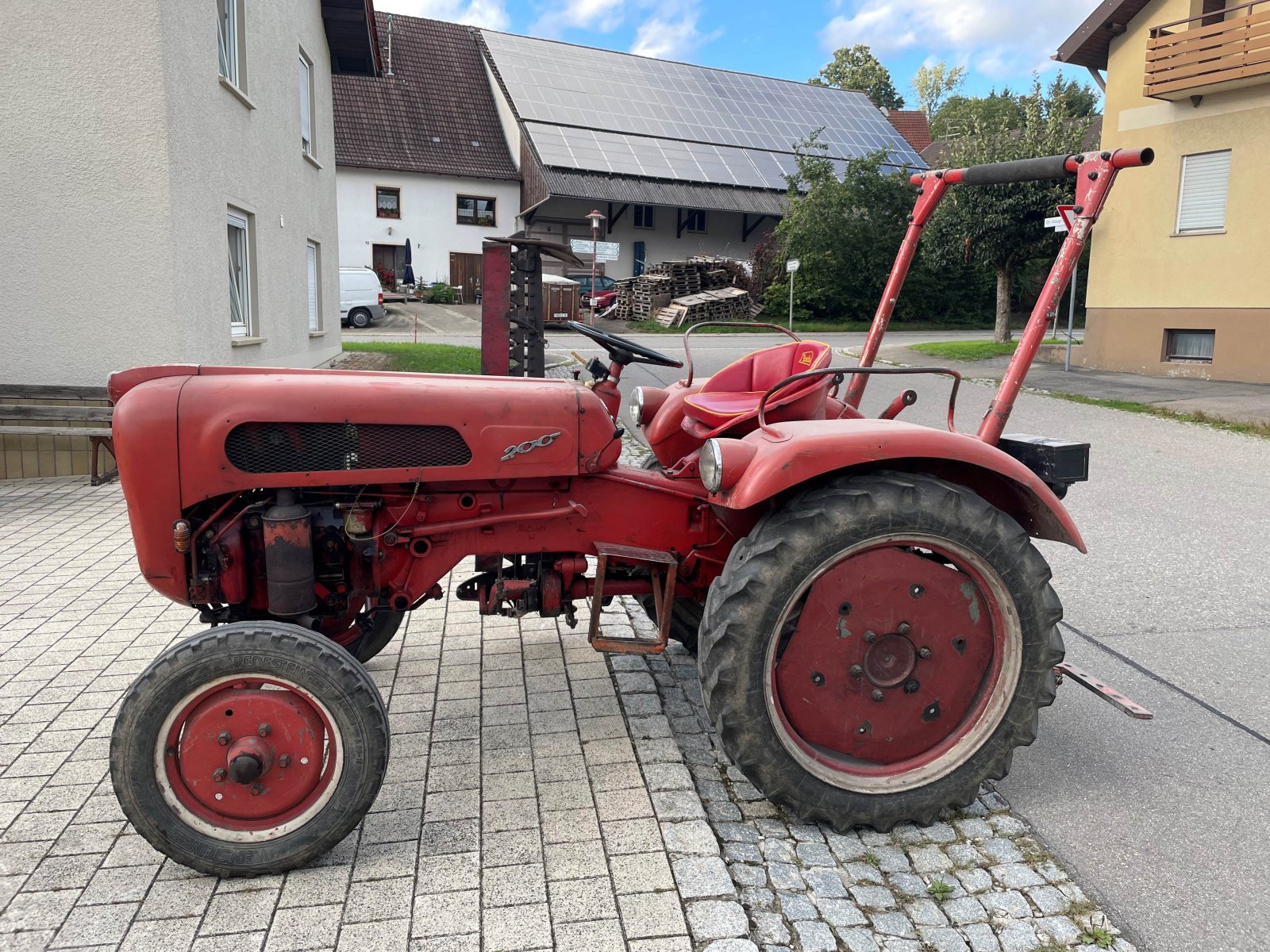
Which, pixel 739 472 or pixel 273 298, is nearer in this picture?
pixel 739 472

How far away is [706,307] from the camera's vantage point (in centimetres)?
2816

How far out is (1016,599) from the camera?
2684 millimetres

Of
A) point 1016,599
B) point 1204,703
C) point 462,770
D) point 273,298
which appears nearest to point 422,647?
point 462,770

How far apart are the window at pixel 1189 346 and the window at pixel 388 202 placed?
25112mm

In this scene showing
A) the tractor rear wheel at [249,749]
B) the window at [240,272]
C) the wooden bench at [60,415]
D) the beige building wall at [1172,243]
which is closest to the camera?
the tractor rear wheel at [249,749]

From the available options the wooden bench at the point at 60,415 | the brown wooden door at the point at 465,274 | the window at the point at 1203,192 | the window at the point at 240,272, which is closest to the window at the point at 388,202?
the brown wooden door at the point at 465,274

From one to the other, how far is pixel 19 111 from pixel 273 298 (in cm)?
385

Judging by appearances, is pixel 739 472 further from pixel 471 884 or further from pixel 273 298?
pixel 273 298

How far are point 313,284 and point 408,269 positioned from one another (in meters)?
18.6

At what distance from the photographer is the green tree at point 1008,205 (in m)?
20.0

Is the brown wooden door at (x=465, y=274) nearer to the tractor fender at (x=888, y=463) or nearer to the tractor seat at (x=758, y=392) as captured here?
the tractor seat at (x=758, y=392)

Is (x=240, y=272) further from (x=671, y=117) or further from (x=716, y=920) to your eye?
(x=671, y=117)

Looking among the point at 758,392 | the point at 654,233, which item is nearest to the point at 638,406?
the point at 758,392

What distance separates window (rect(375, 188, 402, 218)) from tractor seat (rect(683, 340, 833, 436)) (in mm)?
31244
